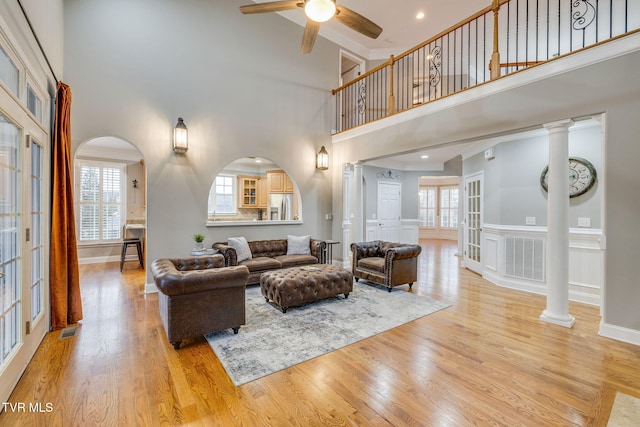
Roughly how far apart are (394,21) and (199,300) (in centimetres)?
699

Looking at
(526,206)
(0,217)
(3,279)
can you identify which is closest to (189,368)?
(3,279)

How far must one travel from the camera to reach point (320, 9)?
2768 mm

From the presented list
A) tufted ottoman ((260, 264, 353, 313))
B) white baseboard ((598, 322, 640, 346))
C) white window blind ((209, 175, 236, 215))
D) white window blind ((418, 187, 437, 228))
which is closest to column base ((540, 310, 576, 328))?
white baseboard ((598, 322, 640, 346))

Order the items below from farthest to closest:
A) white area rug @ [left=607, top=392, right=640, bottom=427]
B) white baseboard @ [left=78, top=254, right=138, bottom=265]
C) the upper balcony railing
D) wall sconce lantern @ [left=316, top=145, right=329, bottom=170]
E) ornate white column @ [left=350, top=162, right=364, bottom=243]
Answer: white baseboard @ [left=78, top=254, right=138, bottom=265], wall sconce lantern @ [left=316, top=145, right=329, bottom=170], ornate white column @ [left=350, top=162, right=364, bottom=243], the upper balcony railing, white area rug @ [left=607, top=392, right=640, bottom=427]

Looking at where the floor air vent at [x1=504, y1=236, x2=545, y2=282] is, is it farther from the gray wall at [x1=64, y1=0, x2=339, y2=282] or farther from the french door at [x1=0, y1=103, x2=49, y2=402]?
the french door at [x1=0, y1=103, x2=49, y2=402]

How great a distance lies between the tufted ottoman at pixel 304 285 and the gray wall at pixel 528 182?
317 cm

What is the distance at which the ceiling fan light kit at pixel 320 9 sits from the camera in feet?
8.89

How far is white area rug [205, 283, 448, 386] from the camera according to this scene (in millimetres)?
2547

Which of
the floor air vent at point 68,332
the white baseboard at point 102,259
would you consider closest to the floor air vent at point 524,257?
the floor air vent at point 68,332

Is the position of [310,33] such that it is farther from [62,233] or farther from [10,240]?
[62,233]

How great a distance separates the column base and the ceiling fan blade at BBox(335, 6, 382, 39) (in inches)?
154

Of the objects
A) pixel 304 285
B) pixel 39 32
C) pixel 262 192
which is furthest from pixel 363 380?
pixel 262 192

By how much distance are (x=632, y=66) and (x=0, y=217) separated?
18.1 feet

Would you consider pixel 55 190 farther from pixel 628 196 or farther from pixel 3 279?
pixel 628 196
